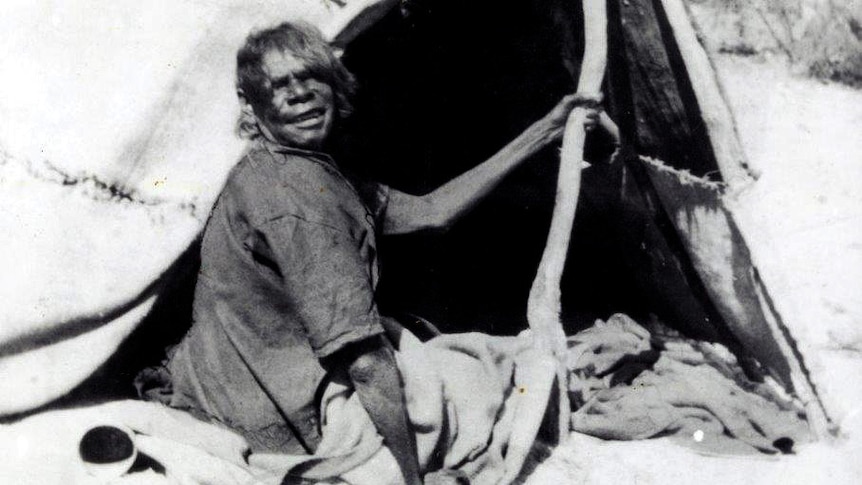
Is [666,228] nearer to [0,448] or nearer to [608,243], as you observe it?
[608,243]

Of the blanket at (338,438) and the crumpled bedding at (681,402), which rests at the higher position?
the blanket at (338,438)

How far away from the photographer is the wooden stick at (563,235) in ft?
7.95

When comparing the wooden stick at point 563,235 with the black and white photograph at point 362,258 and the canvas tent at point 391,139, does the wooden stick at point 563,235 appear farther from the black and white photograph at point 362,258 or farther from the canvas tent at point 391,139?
the canvas tent at point 391,139

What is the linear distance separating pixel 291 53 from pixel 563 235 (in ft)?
2.74

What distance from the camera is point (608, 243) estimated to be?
361cm

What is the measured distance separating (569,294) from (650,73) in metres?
1.24

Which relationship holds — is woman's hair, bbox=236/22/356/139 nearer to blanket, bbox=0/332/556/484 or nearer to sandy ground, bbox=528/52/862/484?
blanket, bbox=0/332/556/484

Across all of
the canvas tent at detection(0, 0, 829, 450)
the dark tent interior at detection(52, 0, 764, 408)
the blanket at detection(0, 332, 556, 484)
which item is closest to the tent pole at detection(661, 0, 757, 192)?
the canvas tent at detection(0, 0, 829, 450)

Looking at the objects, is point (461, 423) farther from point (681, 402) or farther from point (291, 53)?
point (291, 53)

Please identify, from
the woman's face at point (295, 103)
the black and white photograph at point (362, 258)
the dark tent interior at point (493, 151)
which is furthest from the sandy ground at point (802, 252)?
the woman's face at point (295, 103)

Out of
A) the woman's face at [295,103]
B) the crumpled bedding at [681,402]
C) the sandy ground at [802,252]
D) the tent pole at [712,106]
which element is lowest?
the crumpled bedding at [681,402]

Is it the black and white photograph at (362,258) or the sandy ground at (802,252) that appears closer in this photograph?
the black and white photograph at (362,258)

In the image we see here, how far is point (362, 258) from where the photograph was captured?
82.6 inches

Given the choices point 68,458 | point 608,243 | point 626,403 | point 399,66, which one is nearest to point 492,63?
point 399,66
